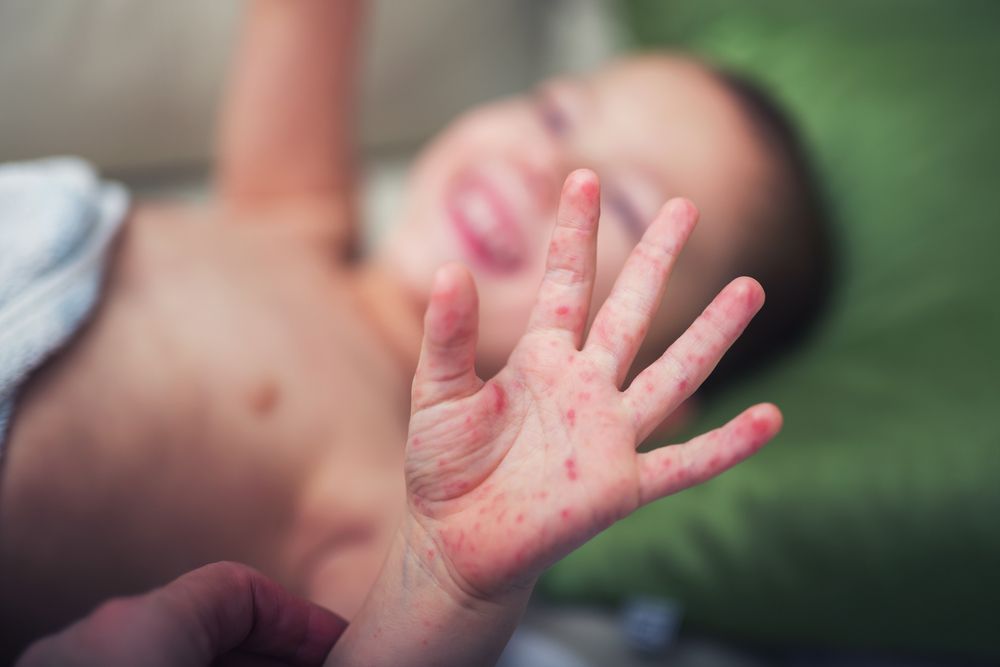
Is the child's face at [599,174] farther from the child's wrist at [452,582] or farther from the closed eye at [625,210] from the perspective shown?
the child's wrist at [452,582]

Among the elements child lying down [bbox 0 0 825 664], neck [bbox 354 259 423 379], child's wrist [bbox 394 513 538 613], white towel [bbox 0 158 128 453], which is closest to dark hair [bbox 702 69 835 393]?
child lying down [bbox 0 0 825 664]

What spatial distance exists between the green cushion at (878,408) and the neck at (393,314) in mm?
263

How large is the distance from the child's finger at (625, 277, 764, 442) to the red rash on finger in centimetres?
6

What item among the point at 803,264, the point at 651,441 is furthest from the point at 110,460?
the point at 803,264

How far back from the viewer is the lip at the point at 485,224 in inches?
29.2

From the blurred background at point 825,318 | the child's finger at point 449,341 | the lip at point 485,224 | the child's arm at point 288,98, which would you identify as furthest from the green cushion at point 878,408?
the child's arm at point 288,98

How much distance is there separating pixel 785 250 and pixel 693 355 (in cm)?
44

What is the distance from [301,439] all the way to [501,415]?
0.30 m

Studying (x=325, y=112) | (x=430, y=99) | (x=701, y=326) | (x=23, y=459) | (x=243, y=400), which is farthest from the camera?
(x=430, y=99)

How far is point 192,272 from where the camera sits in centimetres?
69

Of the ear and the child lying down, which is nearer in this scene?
the child lying down

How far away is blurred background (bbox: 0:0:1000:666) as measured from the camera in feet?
1.94

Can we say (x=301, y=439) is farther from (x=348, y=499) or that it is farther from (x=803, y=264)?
(x=803, y=264)

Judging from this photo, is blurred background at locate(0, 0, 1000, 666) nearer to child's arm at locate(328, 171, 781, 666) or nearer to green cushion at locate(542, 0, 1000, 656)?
green cushion at locate(542, 0, 1000, 656)
